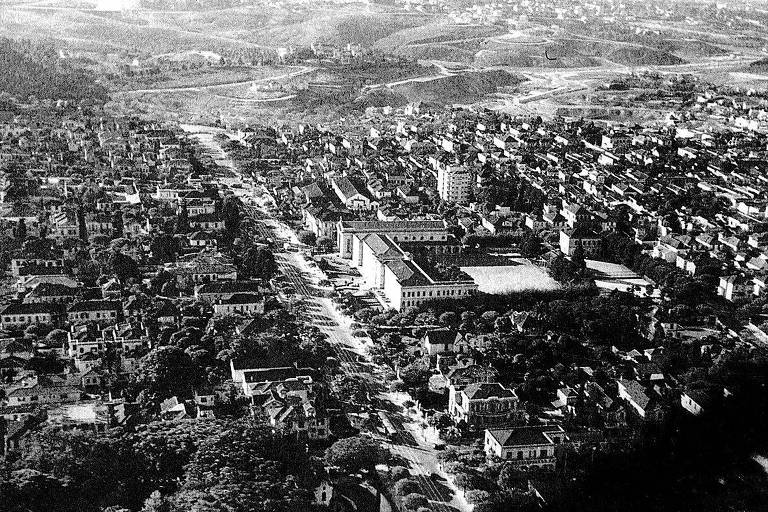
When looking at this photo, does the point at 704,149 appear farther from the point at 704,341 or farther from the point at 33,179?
the point at 33,179

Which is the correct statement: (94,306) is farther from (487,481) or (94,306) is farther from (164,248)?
(487,481)

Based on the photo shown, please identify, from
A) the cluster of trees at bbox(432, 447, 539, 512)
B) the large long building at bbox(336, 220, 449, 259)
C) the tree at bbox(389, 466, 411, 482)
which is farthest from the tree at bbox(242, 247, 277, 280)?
the tree at bbox(389, 466, 411, 482)

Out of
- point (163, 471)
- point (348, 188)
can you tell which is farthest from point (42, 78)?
point (163, 471)

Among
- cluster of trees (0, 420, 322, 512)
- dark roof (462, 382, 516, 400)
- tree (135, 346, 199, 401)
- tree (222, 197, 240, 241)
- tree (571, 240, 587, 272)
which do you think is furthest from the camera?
tree (222, 197, 240, 241)

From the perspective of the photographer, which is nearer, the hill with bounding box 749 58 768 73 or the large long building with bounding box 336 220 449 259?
the large long building with bounding box 336 220 449 259

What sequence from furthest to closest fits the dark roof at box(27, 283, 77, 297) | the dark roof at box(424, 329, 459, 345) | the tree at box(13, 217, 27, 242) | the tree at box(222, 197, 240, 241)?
1. the tree at box(222, 197, 240, 241)
2. the tree at box(13, 217, 27, 242)
3. the dark roof at box(27, 283, 77, 297)
4. the dark roof at box(424, 329, 459, 345)

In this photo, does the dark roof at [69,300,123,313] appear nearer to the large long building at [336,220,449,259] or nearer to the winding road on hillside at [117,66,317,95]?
the large long building at [336,220,449,259]

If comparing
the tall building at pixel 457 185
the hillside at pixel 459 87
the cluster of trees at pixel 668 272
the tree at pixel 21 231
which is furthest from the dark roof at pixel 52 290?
the hillside at pixel 459 87
